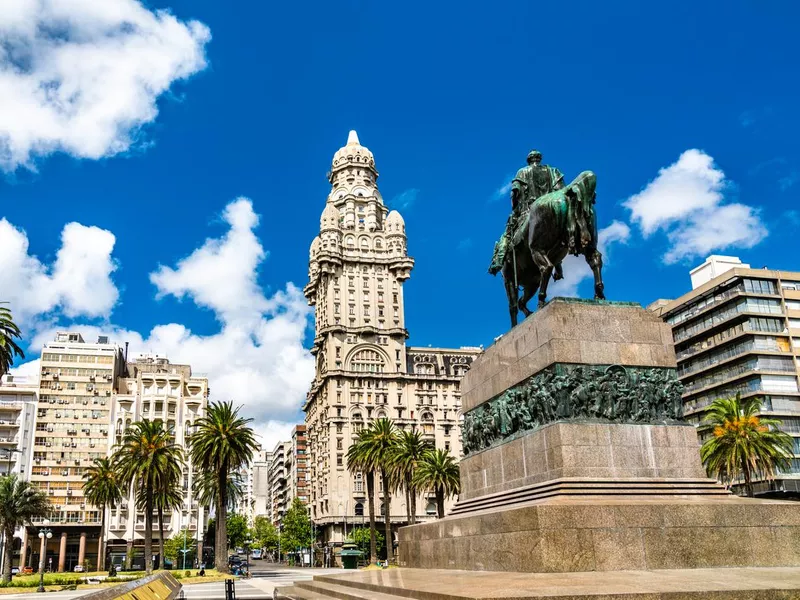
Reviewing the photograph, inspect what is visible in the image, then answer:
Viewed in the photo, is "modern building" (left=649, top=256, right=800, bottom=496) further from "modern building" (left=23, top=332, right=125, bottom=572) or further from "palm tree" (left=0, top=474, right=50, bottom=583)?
"modern building" (left=23, top=332, right=125, bottom=572)

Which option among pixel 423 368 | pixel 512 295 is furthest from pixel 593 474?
pixel 423 368

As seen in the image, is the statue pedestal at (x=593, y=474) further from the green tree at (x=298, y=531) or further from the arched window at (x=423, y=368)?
the arched window at (x=423, y=368)

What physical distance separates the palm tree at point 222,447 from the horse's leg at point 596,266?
43.5 meters

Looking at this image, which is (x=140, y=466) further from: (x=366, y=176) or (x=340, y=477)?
(x=366, y=176)

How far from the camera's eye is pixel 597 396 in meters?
16.5

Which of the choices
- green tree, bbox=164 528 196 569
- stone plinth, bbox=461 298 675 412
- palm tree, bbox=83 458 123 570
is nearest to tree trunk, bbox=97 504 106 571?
green tree, bbox=164 528 196 569

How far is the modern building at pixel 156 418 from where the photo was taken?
297ft

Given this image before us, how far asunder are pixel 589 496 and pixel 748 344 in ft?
201

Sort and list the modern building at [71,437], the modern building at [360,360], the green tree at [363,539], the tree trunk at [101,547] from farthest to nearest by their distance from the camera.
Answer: the modern building at [360,360] < the green tree at [363,539] < the modern building at [71,437] < the tree trunk at [101,547]

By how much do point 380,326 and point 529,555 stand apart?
3721 inches

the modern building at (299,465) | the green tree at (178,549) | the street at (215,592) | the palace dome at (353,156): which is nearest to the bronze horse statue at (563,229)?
the street at (215,592)

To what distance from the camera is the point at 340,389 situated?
103 m

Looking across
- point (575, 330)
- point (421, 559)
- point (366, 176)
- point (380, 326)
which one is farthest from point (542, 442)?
point (366, 176)

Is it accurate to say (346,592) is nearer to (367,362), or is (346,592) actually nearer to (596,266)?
(596,266)
